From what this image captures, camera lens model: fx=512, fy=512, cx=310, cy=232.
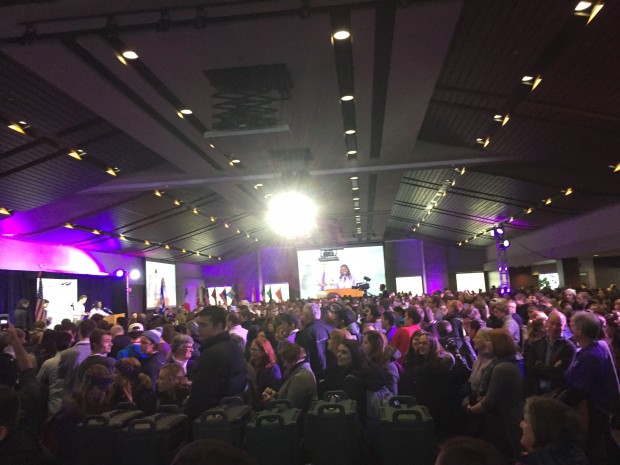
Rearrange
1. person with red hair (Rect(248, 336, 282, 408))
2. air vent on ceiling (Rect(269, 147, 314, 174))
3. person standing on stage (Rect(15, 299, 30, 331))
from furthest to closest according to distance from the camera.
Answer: person standing on stage (Rect(15, 299, 30, 331)), air vent on ceiling (Rect(269, 147, 314, 174)), person with red hair (Rect(248, 336, 282, 408))

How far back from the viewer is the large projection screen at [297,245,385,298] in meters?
25.8

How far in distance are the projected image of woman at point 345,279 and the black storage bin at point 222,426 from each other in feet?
74.8

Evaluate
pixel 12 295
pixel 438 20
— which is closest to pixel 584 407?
pixel 438 20

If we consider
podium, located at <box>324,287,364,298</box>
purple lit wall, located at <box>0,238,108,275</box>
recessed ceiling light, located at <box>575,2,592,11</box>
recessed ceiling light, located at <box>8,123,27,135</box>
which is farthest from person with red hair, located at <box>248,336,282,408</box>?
podium, located at <box>324,287,364,298</box>

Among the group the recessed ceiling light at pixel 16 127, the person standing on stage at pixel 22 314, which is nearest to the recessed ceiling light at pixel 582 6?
the recessed ceiling light at pixel 16 127

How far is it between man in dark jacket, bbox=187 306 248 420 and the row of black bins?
551 mm

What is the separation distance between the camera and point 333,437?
246cm

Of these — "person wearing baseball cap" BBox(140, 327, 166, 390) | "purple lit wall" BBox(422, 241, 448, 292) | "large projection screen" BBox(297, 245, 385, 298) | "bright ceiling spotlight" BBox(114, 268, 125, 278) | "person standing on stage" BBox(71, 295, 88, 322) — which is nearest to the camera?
"person wearing baseball cap" BBox(140, 327, 166, 390)

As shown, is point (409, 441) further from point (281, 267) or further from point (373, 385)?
point (281, 267)

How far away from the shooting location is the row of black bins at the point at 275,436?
2352mm

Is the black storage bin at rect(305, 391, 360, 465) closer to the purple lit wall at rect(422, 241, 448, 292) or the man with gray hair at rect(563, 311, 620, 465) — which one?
the man with gray hair at rect(563, 311, 620, 465)

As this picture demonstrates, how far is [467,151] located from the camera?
10.5 metres

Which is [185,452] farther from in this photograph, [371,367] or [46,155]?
[46,155]

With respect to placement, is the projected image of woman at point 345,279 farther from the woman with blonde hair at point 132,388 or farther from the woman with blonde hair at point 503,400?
the woman with blonde hair at point 132,388
